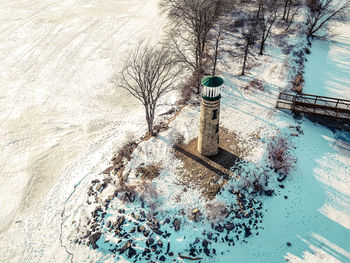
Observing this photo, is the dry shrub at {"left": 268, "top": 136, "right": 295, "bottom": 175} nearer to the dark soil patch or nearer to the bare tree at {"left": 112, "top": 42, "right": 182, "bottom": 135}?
the dark soil patch

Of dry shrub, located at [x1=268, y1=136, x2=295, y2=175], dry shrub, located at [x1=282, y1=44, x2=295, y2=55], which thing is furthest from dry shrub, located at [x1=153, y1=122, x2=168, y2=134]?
dry shrub, located at [x1=282, y1=44, x2=295, y2=55]

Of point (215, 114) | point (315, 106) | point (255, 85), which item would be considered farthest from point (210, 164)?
point (255, 85)

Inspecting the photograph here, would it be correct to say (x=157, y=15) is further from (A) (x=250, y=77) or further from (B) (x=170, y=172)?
(B) (x=170, y=172)

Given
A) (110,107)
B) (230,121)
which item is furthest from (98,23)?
(230,121)

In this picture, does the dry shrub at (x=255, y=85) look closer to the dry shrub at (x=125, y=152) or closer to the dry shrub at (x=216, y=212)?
the dry shrub at (x=125, y=152)

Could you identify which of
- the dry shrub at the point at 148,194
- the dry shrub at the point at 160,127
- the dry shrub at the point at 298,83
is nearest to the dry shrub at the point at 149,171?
the dry shrub at the point at 148,194
